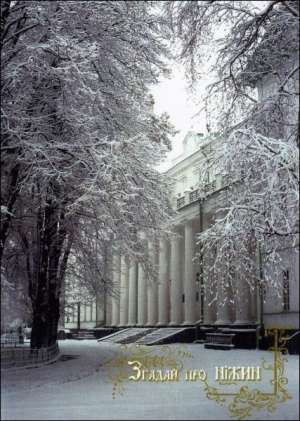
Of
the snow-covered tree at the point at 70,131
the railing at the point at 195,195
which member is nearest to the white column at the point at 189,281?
the railing at the point at 195,195

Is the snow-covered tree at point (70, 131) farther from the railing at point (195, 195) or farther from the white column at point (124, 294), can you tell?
the white column at point (124, 294)

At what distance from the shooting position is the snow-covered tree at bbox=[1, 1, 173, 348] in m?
11.5

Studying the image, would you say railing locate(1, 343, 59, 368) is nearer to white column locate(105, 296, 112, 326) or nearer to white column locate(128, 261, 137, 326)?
white column locate(128, 261, 137, 326)

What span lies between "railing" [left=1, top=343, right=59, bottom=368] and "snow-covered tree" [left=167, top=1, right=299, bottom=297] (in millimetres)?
3304

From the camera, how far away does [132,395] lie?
780 centimetres

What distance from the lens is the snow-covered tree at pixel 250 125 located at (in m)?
9.12

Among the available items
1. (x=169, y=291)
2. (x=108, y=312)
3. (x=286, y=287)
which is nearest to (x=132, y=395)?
(x=286, y=287)

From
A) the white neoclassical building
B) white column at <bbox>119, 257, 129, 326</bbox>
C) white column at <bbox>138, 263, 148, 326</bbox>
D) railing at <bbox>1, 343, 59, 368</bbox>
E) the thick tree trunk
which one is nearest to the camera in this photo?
railing at <bbox>1, 343, 59, 368</bbox>

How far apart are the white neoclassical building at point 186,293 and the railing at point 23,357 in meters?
3.17

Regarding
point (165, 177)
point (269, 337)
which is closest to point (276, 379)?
point (269, 337)

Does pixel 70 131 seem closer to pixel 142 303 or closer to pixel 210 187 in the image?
pixel 210 187

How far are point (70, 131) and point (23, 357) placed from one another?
5.02m

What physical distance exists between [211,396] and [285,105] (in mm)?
5335

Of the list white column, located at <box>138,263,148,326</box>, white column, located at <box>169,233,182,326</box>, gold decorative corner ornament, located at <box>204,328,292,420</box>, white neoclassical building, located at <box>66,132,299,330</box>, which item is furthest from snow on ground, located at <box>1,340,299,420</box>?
white column, located at <box>169,233,182,326</box>
